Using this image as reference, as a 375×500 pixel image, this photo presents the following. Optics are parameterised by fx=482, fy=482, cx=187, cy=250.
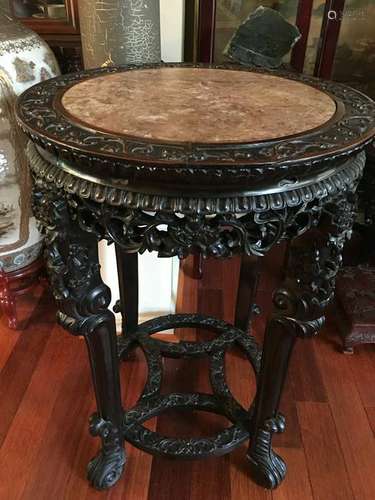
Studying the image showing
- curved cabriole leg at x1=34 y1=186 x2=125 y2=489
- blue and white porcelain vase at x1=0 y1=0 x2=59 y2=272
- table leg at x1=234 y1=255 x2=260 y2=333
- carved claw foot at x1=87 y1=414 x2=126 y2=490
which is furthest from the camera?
table leg at x1=234 y1=255 x2=260 y2=333

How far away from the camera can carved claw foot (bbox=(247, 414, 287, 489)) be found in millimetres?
941

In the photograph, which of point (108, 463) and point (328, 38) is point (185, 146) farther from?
point (328, 38)

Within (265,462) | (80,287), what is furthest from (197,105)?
(265,462)

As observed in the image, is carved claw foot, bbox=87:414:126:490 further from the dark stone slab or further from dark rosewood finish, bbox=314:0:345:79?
dark rosewood finish, bbox=314:0:345:79

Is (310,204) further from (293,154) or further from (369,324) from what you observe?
(369,324)

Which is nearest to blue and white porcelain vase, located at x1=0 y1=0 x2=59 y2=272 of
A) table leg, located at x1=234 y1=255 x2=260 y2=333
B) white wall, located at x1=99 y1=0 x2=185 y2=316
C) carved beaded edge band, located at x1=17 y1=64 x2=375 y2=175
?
white wall, located at x1=99 y1=0 x2=185 y2=316

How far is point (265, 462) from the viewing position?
3.12 ft

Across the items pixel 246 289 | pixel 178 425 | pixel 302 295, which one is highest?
pixel 302 295

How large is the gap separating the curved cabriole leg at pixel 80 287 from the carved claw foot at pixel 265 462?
0.97 feet

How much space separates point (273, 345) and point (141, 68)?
59 cm

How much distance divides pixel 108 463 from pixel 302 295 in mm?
526

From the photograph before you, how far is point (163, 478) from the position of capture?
98 centimetres

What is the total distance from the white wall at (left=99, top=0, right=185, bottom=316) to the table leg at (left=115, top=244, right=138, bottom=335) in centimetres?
9

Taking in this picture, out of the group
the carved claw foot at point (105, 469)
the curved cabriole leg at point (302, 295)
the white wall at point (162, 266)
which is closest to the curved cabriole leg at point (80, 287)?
the carved claw foot at point (105, 469)
